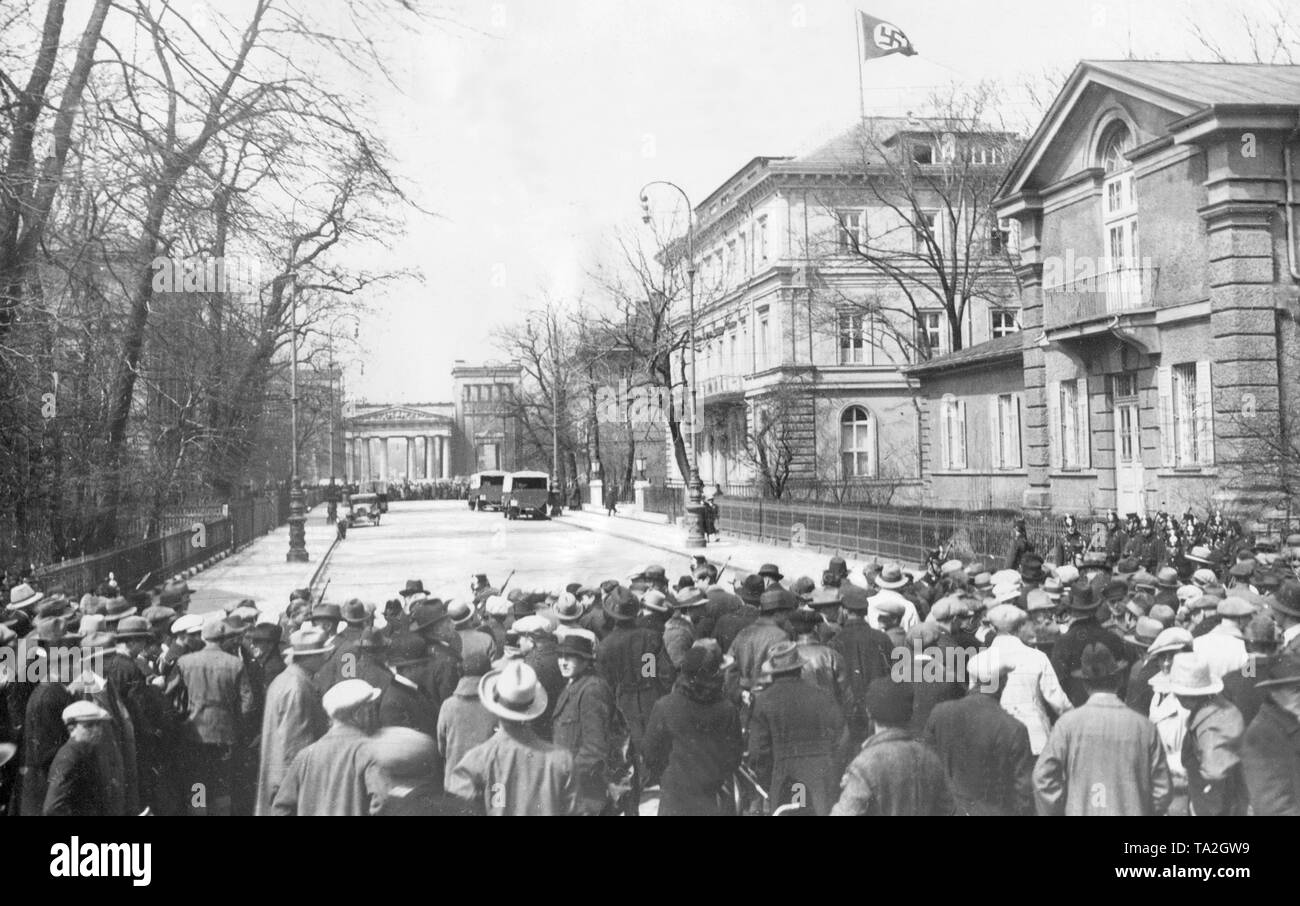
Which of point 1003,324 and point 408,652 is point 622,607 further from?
point 1003,324

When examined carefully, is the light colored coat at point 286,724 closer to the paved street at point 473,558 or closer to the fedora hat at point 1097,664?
the fedora hat at point 1097,664

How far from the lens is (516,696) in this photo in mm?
5637

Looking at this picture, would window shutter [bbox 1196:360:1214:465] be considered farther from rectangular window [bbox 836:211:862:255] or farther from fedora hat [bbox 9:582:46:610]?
rectangular window [bbox 836:211:862:255]

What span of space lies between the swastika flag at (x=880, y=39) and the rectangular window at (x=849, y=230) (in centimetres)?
1903

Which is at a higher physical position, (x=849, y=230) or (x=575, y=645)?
(x=849, y=230)

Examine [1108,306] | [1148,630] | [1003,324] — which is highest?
[1003,324]

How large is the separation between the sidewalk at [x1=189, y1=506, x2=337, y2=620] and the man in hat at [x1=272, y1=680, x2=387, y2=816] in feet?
21.7

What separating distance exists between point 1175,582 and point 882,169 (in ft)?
92.1

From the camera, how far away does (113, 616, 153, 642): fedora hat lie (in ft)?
23.0

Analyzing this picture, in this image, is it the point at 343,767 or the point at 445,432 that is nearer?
the point at 343,767

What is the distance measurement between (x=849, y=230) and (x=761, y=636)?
27572 mm

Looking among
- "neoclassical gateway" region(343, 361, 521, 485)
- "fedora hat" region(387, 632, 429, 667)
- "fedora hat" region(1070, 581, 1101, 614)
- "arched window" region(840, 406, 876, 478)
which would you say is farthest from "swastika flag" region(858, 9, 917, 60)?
"arched window" region(840, 406, 876, 478)

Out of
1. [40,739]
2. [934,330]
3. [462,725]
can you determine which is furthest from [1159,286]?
[934,330]

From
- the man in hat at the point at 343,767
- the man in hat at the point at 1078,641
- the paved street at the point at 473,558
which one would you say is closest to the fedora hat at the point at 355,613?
the man in hat at the point at 343,767
